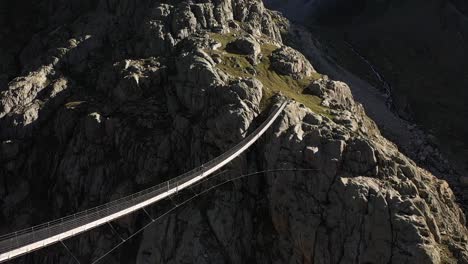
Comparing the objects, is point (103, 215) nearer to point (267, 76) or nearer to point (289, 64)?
point (267, 76)

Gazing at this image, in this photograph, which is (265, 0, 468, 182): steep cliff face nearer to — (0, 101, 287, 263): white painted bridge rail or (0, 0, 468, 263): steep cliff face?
(0, 0, 468, 263): steep cliff face

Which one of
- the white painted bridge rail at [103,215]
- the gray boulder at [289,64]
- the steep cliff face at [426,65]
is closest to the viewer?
the white painted bridge rail at [103,215]

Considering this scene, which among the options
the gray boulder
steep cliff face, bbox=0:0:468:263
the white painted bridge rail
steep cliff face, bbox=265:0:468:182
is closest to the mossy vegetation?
steep cliff face, bbox=0:0:468:263

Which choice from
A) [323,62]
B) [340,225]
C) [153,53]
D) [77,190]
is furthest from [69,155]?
[323,62]

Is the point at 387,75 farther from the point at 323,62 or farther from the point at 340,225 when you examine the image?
the point at 340,225

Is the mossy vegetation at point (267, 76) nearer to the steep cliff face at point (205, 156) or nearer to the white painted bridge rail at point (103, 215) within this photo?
the steep cliff face at point (205, 156)

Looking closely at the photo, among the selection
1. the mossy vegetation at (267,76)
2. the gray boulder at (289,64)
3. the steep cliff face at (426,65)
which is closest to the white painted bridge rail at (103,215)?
the mossy vegetation at (267,76)
